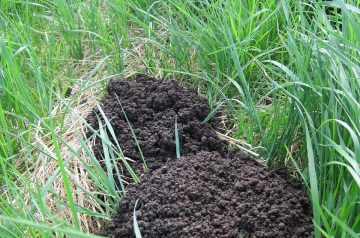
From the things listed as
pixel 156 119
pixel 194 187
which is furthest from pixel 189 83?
pixel 194 187

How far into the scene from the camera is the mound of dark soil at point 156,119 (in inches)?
76.9

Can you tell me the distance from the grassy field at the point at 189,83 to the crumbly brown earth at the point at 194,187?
75 millimetres

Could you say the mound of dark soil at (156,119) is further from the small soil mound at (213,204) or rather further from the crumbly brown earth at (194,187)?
the small soil mound at (213,204)

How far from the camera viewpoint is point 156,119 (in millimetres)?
2078

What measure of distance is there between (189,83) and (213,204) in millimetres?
771

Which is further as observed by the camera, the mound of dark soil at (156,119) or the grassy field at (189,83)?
the mound of dark soil at (156,119)

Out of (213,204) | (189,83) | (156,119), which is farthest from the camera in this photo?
(189,83)

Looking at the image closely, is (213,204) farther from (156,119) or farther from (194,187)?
(156,119)

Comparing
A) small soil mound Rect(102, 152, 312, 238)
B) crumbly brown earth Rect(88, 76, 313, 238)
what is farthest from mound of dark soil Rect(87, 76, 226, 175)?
small soil mound Rect(102, 152, 312, 238)

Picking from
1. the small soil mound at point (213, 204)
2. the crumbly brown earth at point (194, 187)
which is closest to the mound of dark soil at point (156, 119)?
the crumbly brown earth at point (194, 187)

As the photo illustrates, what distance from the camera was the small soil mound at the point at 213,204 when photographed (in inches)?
61.3

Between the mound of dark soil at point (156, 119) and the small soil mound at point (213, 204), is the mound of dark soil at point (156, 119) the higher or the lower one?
the higher one

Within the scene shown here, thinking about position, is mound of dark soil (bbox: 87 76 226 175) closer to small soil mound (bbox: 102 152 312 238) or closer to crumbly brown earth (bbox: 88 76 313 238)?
crumbly brown earth (bbox: 88 76 313 238)

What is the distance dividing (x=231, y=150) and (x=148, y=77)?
1.84ft
